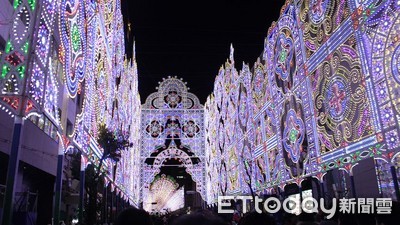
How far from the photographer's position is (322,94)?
13.2 metres

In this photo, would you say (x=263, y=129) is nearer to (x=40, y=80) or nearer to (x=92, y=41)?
(x=92, y=41)

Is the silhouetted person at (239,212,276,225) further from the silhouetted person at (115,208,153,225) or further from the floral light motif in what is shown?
the floral light motif

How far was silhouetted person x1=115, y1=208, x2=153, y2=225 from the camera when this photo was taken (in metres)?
2.43

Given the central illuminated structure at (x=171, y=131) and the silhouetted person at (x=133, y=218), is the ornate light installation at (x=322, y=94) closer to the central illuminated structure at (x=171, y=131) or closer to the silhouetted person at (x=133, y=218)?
the silhouetted person at (x=133, y=218)

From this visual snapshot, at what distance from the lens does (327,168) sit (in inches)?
511

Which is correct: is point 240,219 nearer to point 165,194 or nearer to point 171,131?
point 171,131

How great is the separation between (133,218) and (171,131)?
35544 mm

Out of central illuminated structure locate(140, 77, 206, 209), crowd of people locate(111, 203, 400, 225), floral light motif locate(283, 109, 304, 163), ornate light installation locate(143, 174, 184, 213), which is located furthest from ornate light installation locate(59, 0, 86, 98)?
ornate light installation locate(143, 174, 184, 213)

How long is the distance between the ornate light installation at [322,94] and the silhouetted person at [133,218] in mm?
8606

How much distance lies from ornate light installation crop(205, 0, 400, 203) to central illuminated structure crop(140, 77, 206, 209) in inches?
542

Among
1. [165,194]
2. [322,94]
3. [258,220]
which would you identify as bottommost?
[258,220]

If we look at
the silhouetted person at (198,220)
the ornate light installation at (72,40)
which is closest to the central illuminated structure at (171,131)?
the ornate light installation at (72,40)

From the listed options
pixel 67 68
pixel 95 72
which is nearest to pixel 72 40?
pixel 67 68

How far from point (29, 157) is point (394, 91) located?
36.0 feet
